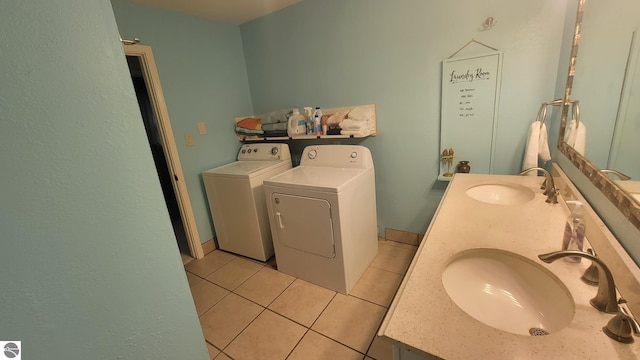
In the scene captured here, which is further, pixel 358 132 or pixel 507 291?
pixel 358 132

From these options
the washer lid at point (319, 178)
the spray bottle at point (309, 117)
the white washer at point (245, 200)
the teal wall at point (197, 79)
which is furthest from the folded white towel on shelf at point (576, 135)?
the teal wall at point (197, 79)

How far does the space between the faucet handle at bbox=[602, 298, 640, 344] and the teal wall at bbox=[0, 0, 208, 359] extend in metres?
1.22

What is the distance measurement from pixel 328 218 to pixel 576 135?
1.43m

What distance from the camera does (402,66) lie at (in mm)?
2125

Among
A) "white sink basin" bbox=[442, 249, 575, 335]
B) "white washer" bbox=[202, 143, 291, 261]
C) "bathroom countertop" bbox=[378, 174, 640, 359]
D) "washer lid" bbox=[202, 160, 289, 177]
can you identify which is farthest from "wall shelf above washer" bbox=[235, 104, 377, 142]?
"white sink basin" bbox=[442, 249, 575, 335]

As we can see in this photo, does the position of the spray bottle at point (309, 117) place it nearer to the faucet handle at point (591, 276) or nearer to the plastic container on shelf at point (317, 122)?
the plastic container on shelf at point (317, 122)

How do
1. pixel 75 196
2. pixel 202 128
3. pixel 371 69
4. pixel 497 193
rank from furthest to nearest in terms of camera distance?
pixel 202 128 < pixel 371 69 < pixel 497 193 < pixel 75 196

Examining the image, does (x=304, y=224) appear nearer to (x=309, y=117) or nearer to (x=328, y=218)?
(x=328, y=218)

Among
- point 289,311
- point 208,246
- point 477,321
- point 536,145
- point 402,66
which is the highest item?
point 402,66

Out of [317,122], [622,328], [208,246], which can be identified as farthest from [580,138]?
[208,246]

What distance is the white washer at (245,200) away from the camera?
7.80 feet

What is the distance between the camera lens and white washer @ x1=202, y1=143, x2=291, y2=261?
2.38 metres

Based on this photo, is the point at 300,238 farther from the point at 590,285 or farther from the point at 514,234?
the point at 590,285

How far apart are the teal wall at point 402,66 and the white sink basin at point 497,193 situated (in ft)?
1.31
